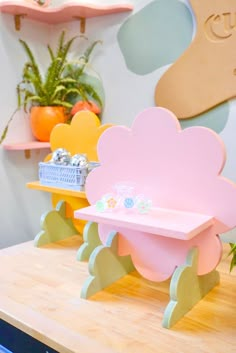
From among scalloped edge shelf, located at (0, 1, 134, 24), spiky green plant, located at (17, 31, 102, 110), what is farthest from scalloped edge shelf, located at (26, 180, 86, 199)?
scalloped edge shelf, located at (0, 1, 134, 24)

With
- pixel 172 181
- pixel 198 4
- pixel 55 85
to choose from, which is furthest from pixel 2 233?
pixel 198 4

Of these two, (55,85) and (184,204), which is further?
(55,85)

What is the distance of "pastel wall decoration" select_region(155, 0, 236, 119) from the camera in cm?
105

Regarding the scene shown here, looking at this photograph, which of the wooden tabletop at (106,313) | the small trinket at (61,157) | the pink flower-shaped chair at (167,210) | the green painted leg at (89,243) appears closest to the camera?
the wooden tabletop at (106,313)

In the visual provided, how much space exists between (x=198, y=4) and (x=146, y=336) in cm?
89

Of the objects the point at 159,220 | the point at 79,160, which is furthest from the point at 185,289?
the point at 79,160

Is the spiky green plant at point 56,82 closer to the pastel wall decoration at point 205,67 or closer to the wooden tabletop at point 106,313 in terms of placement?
the pastel wall decoration at point 205,67

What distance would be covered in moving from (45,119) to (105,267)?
25.6 inches

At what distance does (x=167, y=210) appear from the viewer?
829mm

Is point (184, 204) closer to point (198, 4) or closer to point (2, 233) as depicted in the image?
point (198, 4)

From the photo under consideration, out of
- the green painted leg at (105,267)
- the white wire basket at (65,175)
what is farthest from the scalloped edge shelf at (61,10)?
the green painted leg at (105,267)

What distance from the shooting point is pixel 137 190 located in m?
A: 0.88

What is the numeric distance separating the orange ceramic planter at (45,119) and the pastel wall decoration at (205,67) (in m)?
0.38

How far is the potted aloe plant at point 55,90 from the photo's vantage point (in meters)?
1.32
